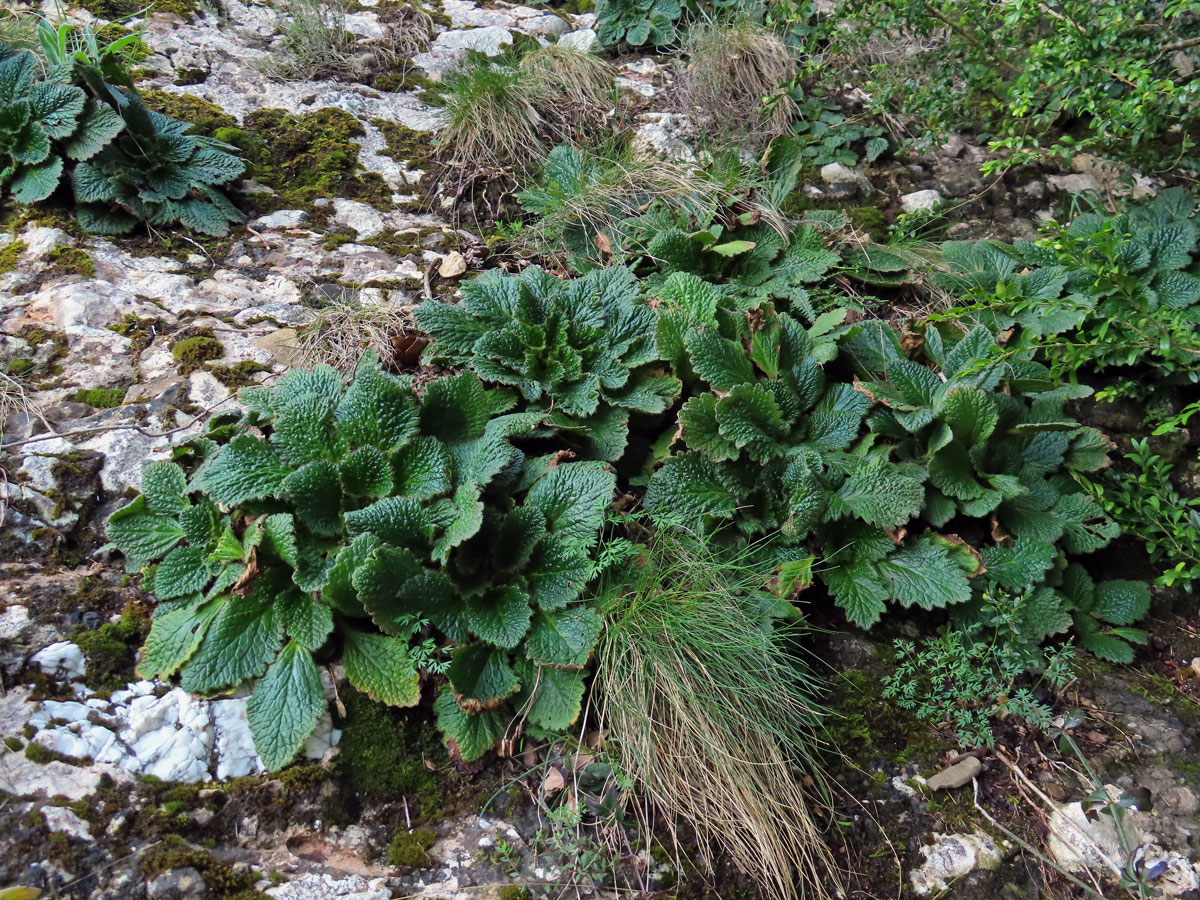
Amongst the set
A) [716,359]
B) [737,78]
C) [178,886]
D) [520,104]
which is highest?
[737,78]

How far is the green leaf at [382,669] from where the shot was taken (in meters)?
1.57

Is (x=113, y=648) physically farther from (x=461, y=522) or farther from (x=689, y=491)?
(x=689, y=491)

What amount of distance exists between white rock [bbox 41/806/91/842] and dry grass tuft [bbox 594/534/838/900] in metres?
0.98

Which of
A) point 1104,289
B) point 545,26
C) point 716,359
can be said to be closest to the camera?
point 716,359

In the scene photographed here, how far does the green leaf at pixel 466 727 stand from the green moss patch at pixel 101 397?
1.27 m

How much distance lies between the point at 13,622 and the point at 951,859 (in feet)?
6.66

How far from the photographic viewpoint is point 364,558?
164 centimetres

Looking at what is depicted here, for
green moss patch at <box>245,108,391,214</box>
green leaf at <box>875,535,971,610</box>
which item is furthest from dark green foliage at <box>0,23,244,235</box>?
green leaf at <box>875,535,971,610</box>

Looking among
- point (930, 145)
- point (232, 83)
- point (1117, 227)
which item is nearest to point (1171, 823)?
point (1117, 227)

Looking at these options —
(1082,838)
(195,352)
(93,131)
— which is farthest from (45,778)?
(93,131)

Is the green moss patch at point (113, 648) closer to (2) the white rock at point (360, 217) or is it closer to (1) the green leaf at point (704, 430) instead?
(1) the green leaf at point (704, 430)

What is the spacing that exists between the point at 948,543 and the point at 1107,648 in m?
0.50

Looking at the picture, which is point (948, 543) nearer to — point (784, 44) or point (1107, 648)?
point (1107, 648)

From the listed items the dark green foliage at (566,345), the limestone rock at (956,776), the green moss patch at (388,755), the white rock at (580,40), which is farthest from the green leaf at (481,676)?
the white rock at (580,40)
